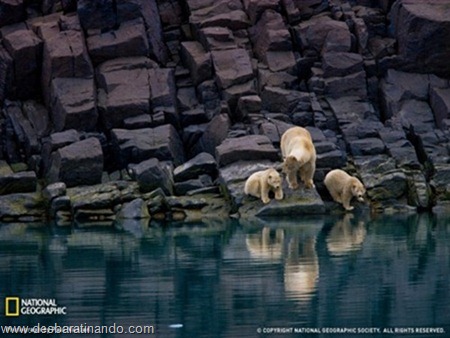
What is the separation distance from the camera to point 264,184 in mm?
29328

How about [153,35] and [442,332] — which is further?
[153,35]

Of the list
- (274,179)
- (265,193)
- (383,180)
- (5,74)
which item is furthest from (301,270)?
(5,74)

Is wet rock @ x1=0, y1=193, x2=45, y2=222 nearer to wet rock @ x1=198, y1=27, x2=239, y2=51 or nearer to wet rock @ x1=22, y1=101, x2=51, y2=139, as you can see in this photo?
wet rock @ x1=22, y1=101, x2=51, y2=139

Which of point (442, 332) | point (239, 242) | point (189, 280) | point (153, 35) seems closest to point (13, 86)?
point (153, 35)

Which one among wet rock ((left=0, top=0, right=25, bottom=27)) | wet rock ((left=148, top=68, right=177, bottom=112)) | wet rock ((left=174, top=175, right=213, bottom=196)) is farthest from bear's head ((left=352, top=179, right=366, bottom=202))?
wet rock ((left=0, top=0, right=25, bottom=27))

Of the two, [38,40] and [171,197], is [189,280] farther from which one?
[38,40]

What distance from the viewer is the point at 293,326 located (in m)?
12.3

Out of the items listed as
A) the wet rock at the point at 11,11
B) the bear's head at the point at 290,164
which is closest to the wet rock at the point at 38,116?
the wet rock at the point at 11,11

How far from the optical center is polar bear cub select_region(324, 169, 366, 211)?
30.2 m

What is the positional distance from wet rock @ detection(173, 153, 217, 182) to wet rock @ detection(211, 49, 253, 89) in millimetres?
5551

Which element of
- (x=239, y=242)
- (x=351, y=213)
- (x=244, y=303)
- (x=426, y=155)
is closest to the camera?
(x=244, y=303)

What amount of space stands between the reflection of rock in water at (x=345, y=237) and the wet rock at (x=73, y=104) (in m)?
11.8

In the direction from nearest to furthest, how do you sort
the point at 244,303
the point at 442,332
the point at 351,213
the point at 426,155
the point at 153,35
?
the point at 442,332
the point at 244,303
the point at 351,213
the point at 426,155
the point at 153,35

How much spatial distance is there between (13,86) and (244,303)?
86.9ft
